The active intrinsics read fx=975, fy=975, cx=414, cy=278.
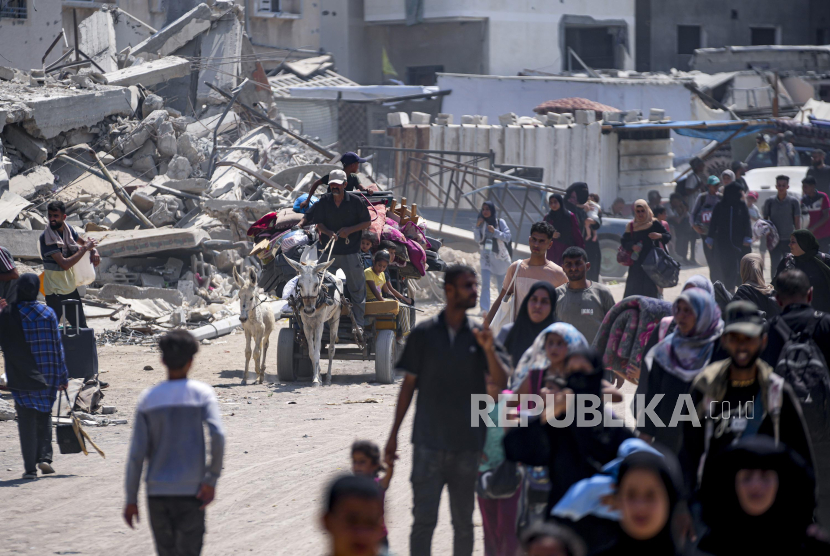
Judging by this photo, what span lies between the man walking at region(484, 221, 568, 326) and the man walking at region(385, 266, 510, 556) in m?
2.66

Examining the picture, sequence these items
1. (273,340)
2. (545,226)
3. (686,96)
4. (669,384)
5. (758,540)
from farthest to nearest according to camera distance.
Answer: (686,96)
(273,340)
(545,226)
(669,384)
(758,540)

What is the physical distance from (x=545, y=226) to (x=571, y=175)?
1535 centimetres

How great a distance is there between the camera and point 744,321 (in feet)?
13.8

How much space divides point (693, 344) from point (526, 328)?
1.05m

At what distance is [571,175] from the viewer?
22672 mm

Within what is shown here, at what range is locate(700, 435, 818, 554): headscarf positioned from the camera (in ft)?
11.1

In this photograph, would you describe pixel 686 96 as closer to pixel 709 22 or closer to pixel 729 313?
pixel 709 22

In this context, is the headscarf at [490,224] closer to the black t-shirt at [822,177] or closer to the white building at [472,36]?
the black t-shirt at [822,177]

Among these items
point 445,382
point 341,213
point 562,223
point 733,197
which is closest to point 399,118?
point 733,197

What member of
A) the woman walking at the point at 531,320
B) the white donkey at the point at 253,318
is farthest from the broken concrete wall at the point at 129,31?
the woman walking at the point at 531,320

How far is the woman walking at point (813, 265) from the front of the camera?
7.76 metres

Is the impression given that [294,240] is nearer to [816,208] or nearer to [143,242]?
[143,242]

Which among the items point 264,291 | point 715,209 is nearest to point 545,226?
point 264,291

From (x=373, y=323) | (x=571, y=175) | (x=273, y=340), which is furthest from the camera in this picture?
(x=571, y=175)
